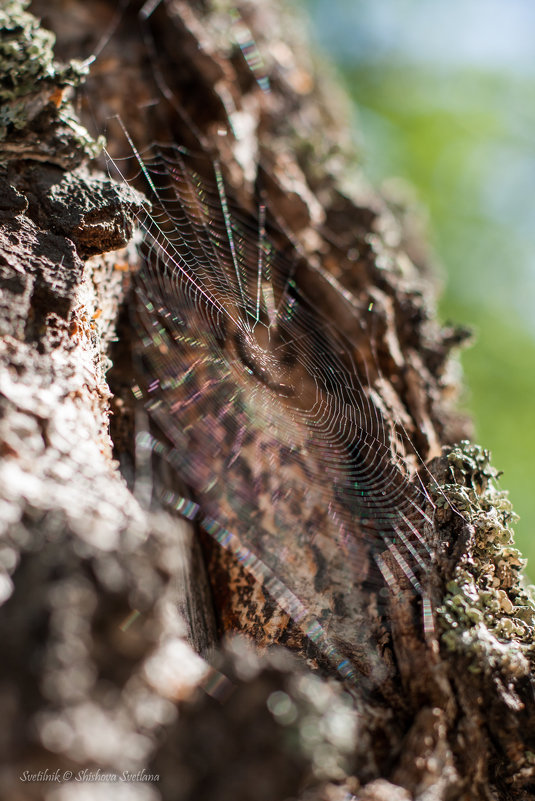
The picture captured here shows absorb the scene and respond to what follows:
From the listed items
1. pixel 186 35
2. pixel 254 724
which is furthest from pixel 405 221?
pixel 254 724

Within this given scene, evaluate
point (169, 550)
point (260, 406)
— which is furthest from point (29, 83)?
point (169, 550)

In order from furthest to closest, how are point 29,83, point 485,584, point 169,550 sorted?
point 29,83
point 485,584
point 169,550

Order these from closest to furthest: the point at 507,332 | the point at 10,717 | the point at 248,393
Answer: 1. the point at 10,717
2. the point at 248,393
3. the point at 507,332

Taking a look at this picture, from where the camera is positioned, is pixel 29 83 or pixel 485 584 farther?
pixel 29 83

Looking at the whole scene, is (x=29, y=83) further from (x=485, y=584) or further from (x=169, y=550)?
(x=485, y=584)

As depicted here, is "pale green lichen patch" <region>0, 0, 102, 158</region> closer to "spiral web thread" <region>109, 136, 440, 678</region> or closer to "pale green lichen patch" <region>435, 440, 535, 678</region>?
"spiral web thread" <region>109, 136, 440, 678</region>

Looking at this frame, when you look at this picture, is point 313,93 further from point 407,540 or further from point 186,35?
point 407,540

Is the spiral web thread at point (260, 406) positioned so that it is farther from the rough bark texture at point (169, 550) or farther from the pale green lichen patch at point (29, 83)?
the pale green lichen patch at point (29, 83)
